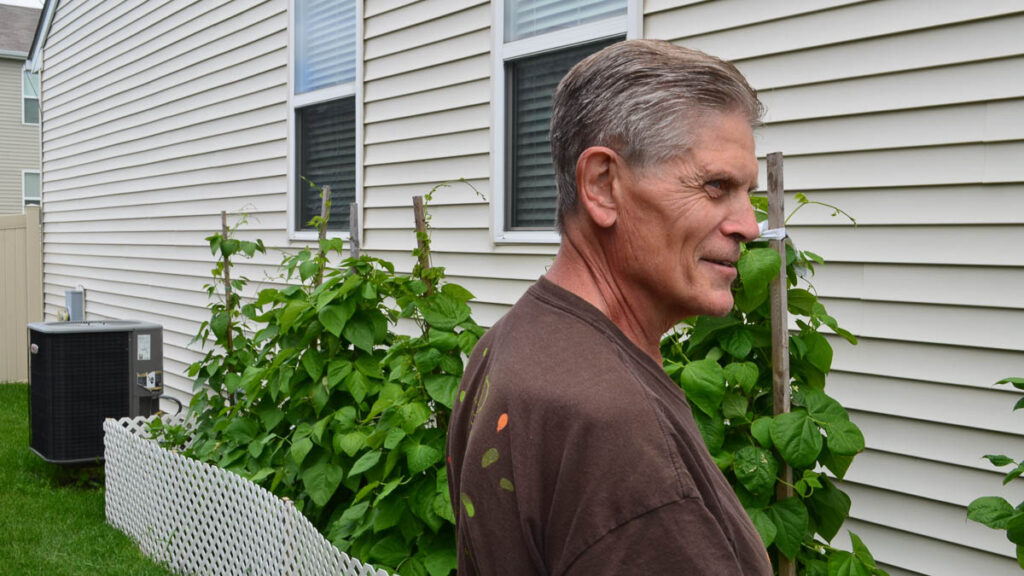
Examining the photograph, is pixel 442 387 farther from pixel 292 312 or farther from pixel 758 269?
pixel 758 269

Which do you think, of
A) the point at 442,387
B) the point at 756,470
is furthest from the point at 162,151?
the point at 756,470

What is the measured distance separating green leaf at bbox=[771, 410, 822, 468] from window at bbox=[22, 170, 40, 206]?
102 ft

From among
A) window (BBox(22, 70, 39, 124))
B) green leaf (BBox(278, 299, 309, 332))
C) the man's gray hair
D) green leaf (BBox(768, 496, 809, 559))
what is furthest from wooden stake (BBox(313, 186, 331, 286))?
window (BBox(22, 70, 39, 124))

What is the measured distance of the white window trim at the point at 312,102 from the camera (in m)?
6.31

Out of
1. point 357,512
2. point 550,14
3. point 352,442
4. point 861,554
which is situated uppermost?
point 550,14

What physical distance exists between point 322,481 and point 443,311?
0.89 m

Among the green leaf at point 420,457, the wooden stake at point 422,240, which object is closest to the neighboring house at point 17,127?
the wooden stake at point 422,240

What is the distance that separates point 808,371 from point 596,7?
2228mm

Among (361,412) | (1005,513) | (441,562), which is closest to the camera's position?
(1005,513)

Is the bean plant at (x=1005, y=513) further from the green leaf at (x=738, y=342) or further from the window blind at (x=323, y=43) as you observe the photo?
the window blind at (x=323, y=43)

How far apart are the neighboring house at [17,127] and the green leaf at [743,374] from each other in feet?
99.6

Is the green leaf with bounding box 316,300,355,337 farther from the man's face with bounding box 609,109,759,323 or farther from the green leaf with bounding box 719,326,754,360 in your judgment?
the man's face with bounding box 609,109,759,323

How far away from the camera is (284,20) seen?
7148 mm

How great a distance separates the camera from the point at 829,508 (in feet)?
Result: 9.59
